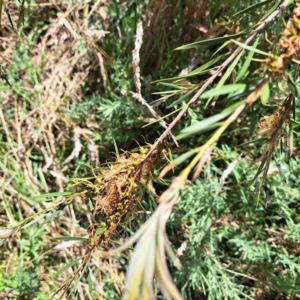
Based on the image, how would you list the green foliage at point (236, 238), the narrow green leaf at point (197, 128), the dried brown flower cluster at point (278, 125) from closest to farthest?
the narrow green leaf at point (197, 128) → the dried brown flower cluster at point (278, 125) → the green foliage at point (236, 238)

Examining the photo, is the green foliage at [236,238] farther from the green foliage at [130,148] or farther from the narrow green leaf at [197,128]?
the narrow green leaf at [197,128]

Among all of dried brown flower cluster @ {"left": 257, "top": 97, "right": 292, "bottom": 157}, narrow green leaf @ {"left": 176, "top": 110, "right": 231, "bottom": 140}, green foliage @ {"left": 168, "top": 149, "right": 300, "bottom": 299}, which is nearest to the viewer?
narrow green leaf @ {"left": 176, "top": 110, "right": 231, "bottom": 140}

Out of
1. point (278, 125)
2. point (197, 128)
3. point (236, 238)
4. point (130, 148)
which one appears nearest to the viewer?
point (197, 128)

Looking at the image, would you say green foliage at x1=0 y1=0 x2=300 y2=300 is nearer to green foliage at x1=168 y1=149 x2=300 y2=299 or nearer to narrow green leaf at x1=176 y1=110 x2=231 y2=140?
green foliage at x1=168 y1=149 x2=300 y2=299

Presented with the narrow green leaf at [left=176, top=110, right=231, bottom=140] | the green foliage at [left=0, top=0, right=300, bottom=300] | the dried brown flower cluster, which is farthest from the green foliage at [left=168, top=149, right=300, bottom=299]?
the narrow green leaf at [left=176, top=110, right=231, bottom=140]

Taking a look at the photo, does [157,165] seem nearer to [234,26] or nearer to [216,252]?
[234,26]

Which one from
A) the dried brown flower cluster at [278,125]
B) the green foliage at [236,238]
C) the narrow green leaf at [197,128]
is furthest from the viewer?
the green foliage at [236,238]

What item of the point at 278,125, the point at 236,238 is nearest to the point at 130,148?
the point at 236,238

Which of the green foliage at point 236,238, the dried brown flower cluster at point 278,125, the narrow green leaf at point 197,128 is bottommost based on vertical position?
the green foliage at point 236,238

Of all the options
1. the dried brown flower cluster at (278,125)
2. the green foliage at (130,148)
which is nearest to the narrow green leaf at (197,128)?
the dried brown flower cluster at (278,125)

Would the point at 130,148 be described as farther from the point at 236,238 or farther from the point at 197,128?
the point at 197,128

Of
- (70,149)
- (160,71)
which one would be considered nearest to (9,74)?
(70,149)
